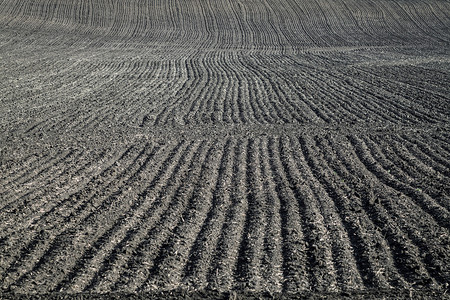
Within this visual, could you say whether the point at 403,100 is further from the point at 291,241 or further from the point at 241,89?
the point at 291,241

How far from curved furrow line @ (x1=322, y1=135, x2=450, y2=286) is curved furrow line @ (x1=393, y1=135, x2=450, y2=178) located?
1.63 m

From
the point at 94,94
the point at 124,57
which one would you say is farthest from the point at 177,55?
the point at 94,94

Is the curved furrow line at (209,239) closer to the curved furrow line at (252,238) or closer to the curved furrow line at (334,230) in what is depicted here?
the curved furrow line at (252,238)

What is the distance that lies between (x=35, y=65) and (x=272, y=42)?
19.1 metres

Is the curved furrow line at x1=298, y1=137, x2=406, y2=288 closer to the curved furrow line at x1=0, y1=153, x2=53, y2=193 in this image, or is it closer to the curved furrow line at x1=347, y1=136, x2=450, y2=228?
the curved furrow line at x1=347, y1=136, x2=450, y2=228

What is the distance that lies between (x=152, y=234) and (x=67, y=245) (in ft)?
4.04

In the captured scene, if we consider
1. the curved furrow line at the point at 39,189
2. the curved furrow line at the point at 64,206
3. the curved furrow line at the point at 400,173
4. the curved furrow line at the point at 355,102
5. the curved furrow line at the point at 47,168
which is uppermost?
the curved furrow line at the point at 355,102

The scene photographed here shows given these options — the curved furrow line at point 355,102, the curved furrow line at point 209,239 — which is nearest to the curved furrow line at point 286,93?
the curved furrow line at point 355,102

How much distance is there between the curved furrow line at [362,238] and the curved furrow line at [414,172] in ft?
4.60

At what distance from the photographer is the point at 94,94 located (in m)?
19.1

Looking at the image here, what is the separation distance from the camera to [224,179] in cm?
1016

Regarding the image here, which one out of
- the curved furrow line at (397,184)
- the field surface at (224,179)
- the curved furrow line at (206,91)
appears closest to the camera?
the field surface at (224,179)

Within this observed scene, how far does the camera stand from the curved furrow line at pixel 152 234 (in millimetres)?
6195

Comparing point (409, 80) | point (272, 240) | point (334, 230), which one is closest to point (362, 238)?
point (334, 230)
